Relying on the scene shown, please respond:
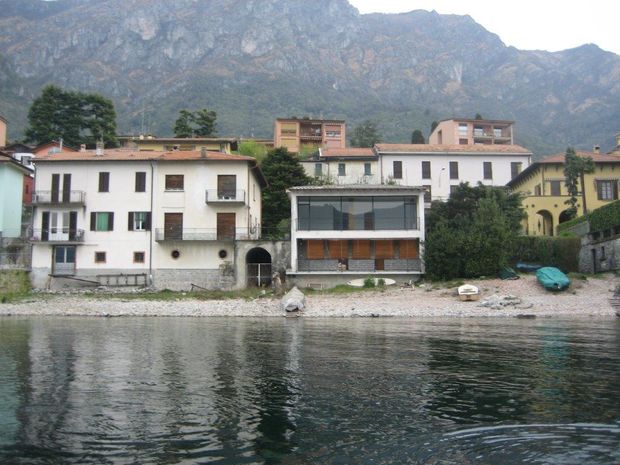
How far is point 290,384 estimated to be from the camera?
527 inches

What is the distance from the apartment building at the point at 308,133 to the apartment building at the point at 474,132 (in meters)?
16.8

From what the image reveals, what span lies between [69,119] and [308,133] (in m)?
33.0

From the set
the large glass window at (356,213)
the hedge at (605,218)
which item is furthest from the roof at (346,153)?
the hedge at (605,218)

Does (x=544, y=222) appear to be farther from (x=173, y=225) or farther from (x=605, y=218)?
(x=173, y=225)

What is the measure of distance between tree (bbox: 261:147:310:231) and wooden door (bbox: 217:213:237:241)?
28.1 ft

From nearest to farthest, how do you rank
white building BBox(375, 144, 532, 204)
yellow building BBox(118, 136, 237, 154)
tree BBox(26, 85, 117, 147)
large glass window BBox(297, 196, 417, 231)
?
large glass window BBox(297, 196, 417, 231)
white building BBox(375, 144, 532, 204)
yellow building BBox(118, 136, 237, 154)
tree BBox(26, 85, 117, 147)

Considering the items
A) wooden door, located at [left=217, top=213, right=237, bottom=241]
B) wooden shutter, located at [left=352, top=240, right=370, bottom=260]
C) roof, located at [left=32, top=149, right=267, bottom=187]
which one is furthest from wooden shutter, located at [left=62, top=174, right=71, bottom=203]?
wooden shutter, located at [left=352, top=240, right=370, bottom=260]

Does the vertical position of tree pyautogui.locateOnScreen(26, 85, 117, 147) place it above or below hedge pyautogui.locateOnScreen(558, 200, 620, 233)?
above

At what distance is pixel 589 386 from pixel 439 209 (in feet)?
128

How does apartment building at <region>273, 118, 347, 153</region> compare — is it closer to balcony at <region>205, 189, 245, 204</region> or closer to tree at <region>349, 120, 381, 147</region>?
tree at <region>349, 120, 381, 147</region>

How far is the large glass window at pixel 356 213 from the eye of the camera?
1807 inches

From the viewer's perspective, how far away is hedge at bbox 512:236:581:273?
4484 centimetres

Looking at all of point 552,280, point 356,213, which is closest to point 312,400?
point 552,280

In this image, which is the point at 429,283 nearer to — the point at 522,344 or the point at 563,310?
the point at 563,310
